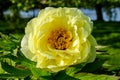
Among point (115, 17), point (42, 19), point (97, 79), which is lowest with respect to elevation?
point (115, 17)

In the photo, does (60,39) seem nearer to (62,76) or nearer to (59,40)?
(59,40)

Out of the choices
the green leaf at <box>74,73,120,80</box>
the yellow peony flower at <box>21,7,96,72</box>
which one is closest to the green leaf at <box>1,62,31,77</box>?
the yellow peony flower at <box>21,7,96,72</box>

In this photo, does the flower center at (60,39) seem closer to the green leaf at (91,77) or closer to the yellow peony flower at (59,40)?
the yellow peony flower at (59,40)

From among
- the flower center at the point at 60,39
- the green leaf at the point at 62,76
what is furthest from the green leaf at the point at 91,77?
the flower center at the point at 60,39

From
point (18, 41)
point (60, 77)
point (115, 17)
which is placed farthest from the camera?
point (115, 17)

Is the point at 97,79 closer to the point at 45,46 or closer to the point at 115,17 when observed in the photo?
the point at 45,46

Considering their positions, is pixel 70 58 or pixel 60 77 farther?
pixel 60 77

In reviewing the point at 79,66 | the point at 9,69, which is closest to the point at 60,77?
the point at 79,66

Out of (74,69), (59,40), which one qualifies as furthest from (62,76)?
(59,40)
